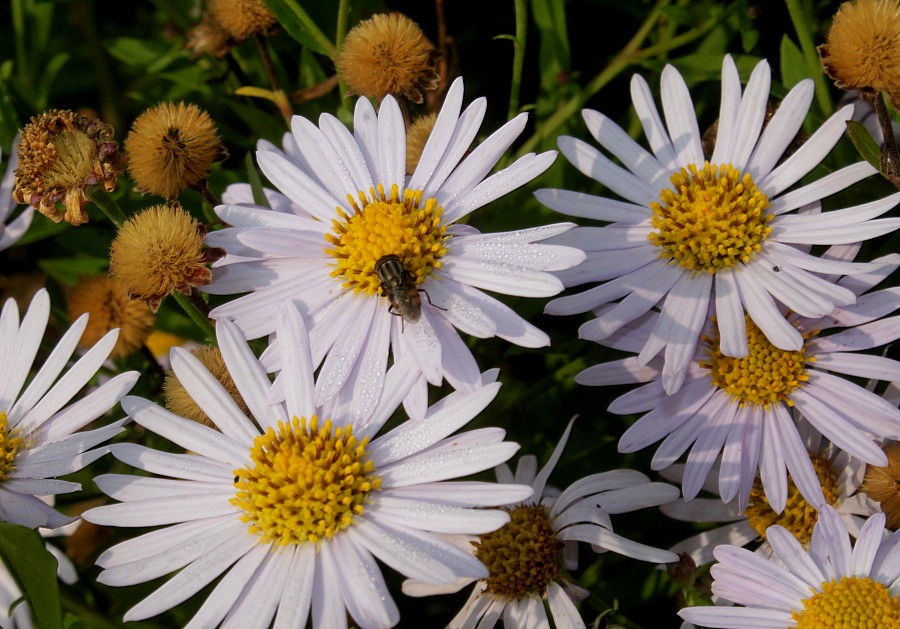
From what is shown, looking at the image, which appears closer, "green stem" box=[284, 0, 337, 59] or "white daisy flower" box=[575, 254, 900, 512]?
"white daisy flower" box=[575, 254, 900, 512]

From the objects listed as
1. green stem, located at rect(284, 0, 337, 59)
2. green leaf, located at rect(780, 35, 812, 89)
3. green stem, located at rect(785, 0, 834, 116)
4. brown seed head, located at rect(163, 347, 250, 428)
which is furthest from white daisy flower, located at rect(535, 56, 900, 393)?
green stem, located at rect(284, 0, 337, 59)

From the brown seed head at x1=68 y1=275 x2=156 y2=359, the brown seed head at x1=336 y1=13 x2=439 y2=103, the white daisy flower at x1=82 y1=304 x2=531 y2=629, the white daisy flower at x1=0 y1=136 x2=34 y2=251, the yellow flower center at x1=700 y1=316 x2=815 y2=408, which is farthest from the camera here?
the white daisy flower at x1=0 y1=136 x2=34 y2=251

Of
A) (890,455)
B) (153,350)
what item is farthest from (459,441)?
(153,350)

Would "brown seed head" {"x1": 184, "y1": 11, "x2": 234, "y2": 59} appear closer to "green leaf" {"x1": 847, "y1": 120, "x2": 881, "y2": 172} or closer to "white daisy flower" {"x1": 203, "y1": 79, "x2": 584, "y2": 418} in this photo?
"white daisy flower" {"x1": 203, "y1": 79, "x2": 584, "y2": 418}

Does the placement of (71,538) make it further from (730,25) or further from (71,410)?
(730,25)

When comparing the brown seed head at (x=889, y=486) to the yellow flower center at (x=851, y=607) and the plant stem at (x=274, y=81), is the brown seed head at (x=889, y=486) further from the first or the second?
the plant stem at (x=274, y=81)

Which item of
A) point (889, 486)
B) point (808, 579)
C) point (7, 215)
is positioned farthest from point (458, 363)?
point (7, 215)

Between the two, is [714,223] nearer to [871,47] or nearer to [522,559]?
[871,47]
